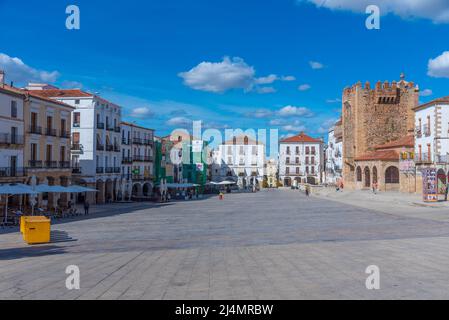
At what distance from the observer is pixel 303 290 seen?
854cm

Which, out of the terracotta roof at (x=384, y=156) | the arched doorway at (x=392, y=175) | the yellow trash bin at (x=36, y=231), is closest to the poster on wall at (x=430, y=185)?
the terracotta roof at (x=384, y=156)

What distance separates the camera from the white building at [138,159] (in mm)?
58500

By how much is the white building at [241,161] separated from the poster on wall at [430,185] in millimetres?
78576

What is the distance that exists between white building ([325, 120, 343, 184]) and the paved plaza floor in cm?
6085

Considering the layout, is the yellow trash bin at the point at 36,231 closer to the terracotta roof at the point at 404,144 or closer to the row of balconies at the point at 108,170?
the row of balconies at the point at 108,170

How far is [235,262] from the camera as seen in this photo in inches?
474

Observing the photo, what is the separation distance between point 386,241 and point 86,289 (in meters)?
11.0

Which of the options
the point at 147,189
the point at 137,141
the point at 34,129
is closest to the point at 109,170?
the point at 137,141

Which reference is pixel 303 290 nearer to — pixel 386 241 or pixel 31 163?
pixel 386 241

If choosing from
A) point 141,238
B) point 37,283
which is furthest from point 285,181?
point 37,283

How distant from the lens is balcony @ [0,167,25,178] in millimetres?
32000

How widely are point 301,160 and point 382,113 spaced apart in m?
45.7

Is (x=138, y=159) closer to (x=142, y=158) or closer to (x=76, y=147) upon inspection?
(x=142, y=158)
